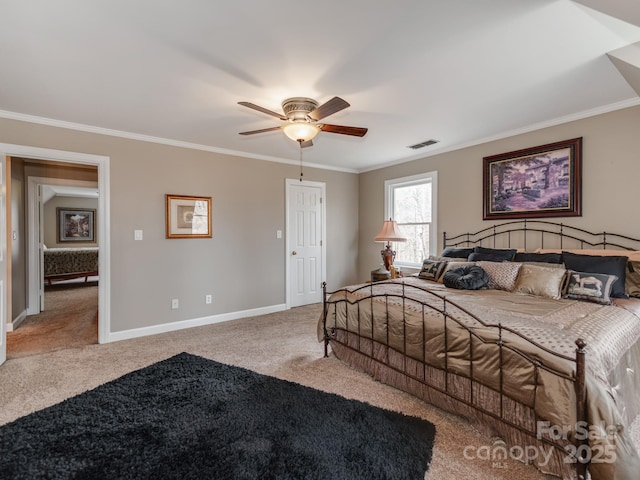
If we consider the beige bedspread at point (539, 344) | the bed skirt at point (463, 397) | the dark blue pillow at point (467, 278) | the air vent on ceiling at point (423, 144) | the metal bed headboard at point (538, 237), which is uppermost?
the air vent on ceiling at point (423, 144)

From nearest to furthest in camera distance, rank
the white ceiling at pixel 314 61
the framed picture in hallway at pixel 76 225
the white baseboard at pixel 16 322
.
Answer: the white ceiling at pixel 314 61
the white baseboard at pixel 16 322
the framed picture in hallway at pixel 76 225

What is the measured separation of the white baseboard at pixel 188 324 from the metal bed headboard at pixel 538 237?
2916 mm

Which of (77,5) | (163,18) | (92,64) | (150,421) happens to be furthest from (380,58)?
(150,421)

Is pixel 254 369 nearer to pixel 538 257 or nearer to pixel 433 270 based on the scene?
pixel 433 270

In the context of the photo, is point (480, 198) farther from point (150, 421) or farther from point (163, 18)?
point (150, 421)

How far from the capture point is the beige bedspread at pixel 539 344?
1407 millimetres

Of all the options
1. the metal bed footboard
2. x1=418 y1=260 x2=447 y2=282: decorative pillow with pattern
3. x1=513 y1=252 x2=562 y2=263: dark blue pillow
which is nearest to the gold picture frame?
the metal bed footboard

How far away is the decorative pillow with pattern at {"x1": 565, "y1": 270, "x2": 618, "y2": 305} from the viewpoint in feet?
8.20

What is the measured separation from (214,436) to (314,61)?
8.55 feet

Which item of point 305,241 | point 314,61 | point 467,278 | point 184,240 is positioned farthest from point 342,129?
point 305,241

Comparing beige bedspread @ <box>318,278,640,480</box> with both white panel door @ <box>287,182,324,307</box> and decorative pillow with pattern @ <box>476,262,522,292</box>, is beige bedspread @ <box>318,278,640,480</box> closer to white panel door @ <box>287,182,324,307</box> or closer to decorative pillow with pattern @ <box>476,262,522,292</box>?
decorative pillow with pattern @ <box>476,262,522,292</box>

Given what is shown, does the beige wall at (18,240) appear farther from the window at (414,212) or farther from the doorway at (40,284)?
the window at (414,212)

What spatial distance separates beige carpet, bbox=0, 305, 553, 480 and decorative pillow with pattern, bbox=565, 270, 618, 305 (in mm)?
1512

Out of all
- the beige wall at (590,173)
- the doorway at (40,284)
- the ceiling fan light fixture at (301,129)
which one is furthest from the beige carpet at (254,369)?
the beige wall at (590,173)
